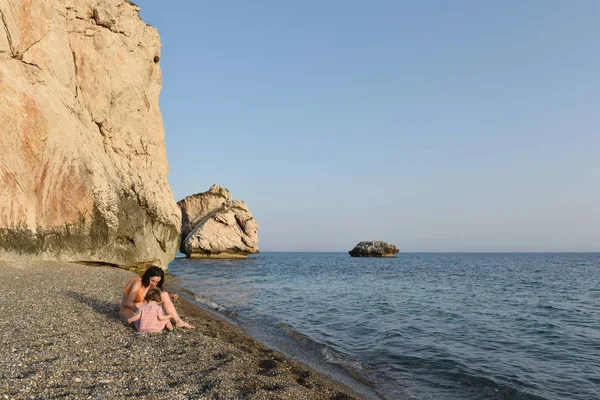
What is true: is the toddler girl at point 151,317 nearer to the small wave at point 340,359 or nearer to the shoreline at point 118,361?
the shoreline at point 118,361

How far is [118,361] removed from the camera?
7.10 metres

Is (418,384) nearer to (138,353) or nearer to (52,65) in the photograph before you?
(138,353)

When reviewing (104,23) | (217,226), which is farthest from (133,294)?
(217,226)

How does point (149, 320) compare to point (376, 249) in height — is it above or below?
above

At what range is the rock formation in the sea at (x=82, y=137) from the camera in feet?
61.3

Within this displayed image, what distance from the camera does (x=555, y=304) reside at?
2370 centimetres

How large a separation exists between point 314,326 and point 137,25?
25192mm

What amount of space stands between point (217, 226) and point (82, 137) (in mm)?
61576

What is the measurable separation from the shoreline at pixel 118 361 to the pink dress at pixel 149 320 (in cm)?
21

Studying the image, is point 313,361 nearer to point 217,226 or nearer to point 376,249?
point 217,226

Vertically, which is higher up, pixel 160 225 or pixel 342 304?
pixel 160 225

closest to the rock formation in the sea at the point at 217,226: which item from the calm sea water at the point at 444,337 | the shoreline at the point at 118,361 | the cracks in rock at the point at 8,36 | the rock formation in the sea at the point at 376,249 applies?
the rock formation in the sea at the point at 376,249

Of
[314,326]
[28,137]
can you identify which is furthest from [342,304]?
[28,137]

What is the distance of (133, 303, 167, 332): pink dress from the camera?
9.51 m
